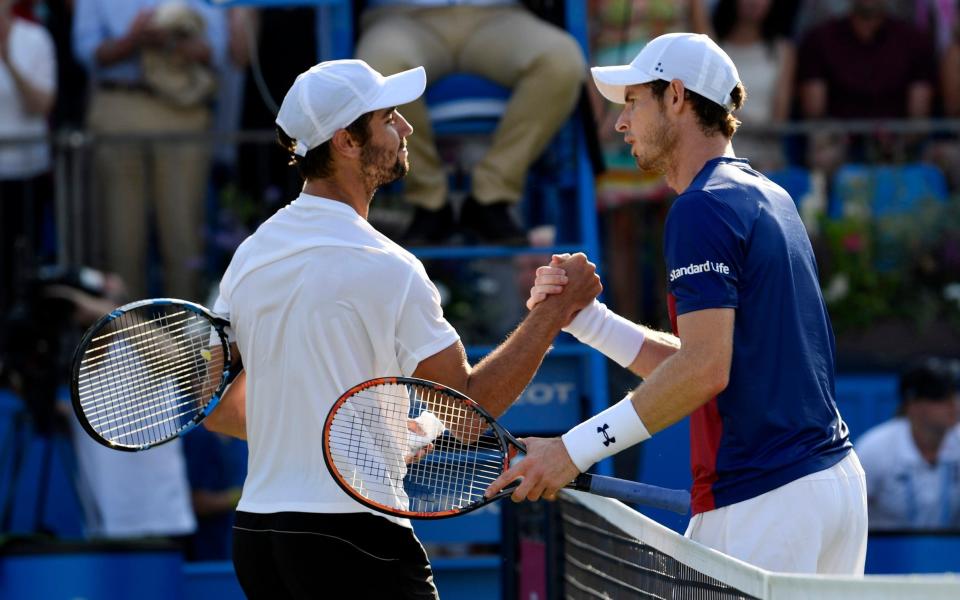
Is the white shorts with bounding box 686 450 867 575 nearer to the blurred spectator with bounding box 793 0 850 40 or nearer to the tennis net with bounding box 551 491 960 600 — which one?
the tennis net with bounding box 551 491 960 600

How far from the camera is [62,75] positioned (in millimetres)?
8719

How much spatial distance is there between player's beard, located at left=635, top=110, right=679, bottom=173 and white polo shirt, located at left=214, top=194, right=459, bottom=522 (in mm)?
643

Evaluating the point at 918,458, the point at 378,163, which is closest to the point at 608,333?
the point at 378,163

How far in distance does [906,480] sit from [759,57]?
2.57 meters

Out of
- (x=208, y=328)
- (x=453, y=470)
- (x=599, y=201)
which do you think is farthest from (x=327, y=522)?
(x=599, y=201)

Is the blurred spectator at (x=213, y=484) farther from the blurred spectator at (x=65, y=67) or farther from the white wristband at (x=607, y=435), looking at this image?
the white wristband at (x=607, y=435)

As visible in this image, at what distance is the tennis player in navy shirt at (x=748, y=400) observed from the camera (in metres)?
3.51

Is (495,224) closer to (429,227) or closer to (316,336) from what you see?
(429,227)

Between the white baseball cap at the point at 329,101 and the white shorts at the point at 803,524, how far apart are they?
4.04 feet

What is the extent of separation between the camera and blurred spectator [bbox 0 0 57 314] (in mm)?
8250

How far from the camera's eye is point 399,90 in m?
3.79

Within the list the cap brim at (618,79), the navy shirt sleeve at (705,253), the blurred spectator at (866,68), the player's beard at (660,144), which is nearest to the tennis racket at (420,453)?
the navy shirt sleeve at (705,253)

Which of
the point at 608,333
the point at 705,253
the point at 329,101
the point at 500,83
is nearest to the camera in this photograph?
the point at 705,253

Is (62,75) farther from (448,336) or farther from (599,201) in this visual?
(448,336)
